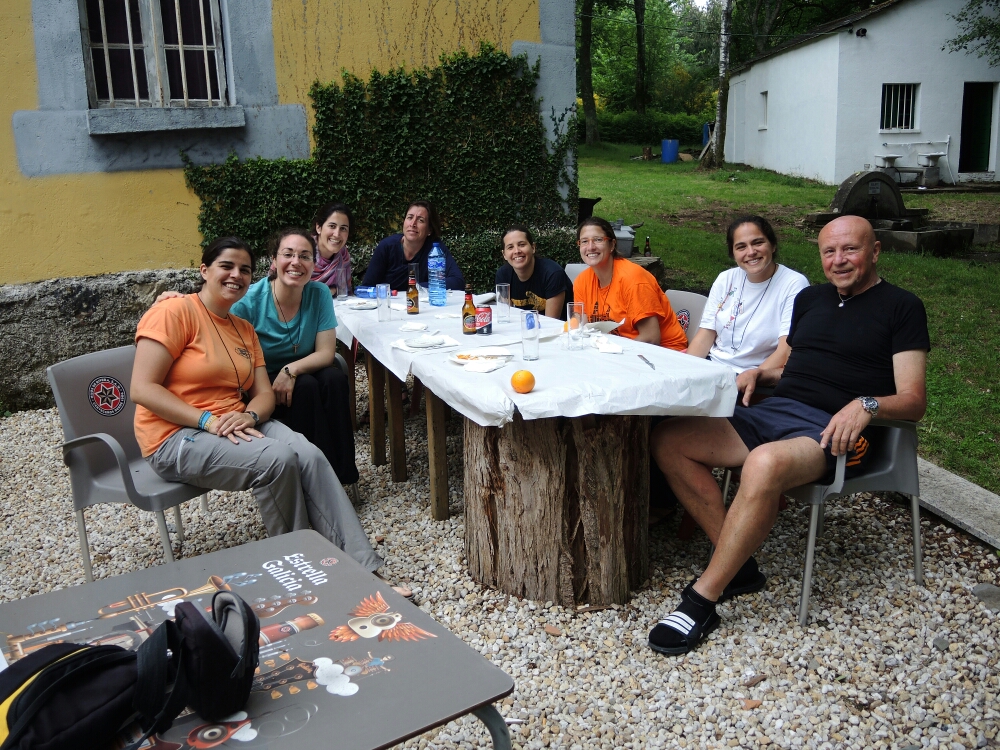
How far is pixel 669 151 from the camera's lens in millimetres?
25297

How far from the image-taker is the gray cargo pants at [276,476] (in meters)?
3.09

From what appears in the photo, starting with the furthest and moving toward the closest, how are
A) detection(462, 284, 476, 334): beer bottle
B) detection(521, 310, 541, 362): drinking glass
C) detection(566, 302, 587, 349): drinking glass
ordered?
1. detection(462, 284, 476, 334): beer bottle
2. detection(566, 302, 587, 349): drinking glass
3. detection(521, 310, 541, 362): drinking glass

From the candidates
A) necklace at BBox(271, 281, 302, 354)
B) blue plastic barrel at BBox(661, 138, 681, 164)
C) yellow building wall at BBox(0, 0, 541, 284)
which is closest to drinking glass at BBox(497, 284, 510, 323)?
necklace at BBox(271, 281, 302, 354)

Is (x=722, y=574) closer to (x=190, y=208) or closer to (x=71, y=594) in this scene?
(x=71, y=594)

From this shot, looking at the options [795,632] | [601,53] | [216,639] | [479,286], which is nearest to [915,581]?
[795,632]

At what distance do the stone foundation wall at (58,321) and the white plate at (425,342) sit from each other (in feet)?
11.7

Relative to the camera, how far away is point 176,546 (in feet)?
12.4

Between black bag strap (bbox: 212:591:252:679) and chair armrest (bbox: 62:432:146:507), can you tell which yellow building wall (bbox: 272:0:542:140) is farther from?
black bag strap (bbox: 212:591:252:679)

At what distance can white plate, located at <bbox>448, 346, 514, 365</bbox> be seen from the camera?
129 inches

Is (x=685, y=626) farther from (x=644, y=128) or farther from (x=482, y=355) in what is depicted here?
(x=644, y=128)

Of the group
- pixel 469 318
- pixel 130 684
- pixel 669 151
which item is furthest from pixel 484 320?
pixel 669 151

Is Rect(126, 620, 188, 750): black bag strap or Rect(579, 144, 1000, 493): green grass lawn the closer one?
Rect(126, 620, 188, 750): black bag strap

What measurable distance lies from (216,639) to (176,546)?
103 inches

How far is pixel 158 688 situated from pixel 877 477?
8.23ft
